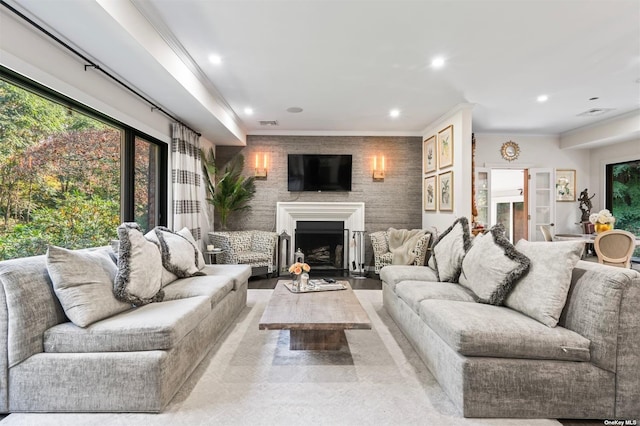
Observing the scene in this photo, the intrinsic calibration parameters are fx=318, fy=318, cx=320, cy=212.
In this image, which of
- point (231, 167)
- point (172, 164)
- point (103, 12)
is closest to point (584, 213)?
point (231, 167)

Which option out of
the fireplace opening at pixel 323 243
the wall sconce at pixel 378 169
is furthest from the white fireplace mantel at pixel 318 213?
the wall sconce at pixel 378 169

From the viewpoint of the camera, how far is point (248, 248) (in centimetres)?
543

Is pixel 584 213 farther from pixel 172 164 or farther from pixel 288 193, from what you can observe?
pixel 172 164

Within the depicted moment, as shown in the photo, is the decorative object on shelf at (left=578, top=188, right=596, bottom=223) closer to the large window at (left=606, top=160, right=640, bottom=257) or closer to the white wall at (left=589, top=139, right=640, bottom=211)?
the white wall at (left=589, top=139, right=640, bottom=211)

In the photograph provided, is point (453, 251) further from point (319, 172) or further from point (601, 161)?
point (601, 161)

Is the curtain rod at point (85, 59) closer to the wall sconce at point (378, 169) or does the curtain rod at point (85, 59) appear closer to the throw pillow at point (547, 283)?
the wall sconce at point (378, 169)

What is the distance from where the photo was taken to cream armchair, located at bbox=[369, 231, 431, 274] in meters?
4.55

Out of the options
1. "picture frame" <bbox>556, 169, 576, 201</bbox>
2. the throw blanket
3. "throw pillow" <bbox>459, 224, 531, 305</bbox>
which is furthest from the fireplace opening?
"picture frame" <bbox>556, 169, 576, 201</bbox>

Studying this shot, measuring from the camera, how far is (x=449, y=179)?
4844 millimetres

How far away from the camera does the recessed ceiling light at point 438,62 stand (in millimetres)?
3147

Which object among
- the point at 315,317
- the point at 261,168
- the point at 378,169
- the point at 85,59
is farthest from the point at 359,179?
the point at 85,59

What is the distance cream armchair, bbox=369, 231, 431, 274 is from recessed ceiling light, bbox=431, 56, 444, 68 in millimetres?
2276

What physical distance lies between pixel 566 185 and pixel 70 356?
7.94m

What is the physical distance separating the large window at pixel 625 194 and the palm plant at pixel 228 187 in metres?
6.86
